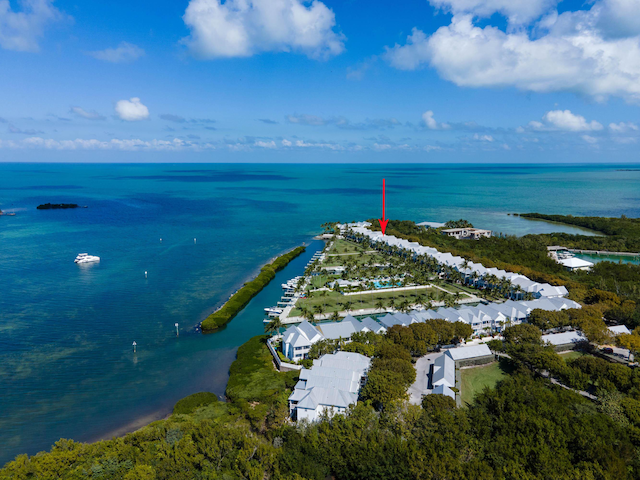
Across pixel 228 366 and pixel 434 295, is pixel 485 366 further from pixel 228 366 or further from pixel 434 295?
pixel 228 366

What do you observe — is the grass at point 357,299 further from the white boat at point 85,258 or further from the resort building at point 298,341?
the white boat at point 85,258

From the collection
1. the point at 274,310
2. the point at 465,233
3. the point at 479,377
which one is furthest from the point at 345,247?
the point at 479,377

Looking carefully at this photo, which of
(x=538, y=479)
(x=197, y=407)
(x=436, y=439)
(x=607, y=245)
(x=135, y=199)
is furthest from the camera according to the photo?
(x=135, y=199)

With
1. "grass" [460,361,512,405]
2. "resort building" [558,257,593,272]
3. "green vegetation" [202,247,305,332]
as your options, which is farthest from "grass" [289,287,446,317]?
"resort building" [558,257,593,272]

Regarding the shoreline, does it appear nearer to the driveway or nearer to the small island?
the driveway

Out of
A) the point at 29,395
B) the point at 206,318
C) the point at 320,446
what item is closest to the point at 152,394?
the point at 29,395

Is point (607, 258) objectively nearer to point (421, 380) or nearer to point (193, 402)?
point (421, 380)
